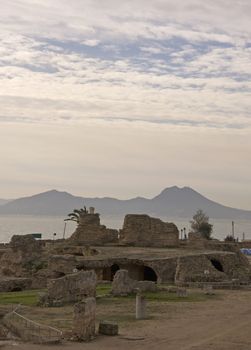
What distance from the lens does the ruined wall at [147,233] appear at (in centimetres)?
5284

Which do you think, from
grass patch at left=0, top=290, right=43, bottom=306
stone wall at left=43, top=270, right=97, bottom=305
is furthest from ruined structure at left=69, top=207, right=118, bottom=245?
stone wall at left=43, top=270, right=97, bottom=305

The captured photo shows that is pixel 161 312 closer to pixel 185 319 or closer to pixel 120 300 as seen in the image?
pixel 185 319

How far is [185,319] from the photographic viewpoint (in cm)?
2655

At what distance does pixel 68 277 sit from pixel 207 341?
11.1 metres

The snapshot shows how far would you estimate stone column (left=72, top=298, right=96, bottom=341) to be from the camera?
71.7ft

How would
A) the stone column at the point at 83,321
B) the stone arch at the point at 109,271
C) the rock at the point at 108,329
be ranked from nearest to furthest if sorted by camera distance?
the stone column at the point at 83,321, the rock at the point at 108,329, the stone arch at the point at 109,271

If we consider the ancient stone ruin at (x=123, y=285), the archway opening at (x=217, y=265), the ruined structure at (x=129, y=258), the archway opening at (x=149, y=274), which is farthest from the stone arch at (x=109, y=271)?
the ancient stone ruin at (x=123, y=285)

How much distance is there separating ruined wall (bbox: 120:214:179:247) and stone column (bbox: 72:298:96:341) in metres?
30.4

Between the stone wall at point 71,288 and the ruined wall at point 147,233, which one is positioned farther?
the ruined wall at point 147,233

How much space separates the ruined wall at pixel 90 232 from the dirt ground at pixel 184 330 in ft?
73.0

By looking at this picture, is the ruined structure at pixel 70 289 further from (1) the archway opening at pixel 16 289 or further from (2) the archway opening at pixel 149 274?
(2) the archway opening at pixel 149 274

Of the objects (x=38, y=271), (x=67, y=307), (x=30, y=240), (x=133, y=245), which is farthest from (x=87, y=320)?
(x=133, y=245)

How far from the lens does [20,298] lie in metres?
32.7

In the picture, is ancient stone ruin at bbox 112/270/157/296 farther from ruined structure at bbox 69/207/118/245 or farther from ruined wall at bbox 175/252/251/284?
ruined structure at bbox 69/207/118/245
